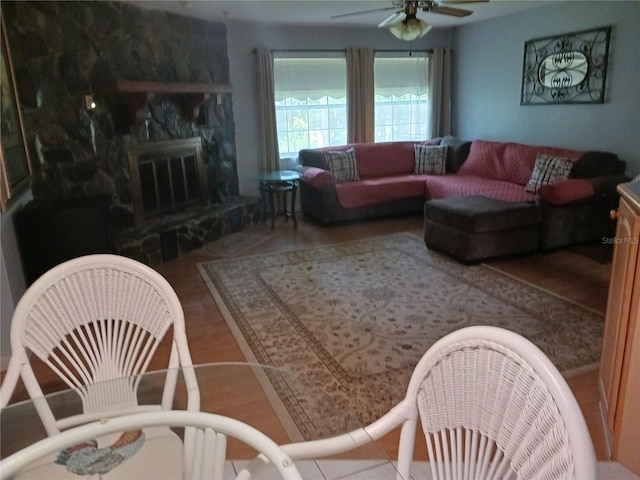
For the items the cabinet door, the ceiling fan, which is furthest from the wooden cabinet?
the ceiling fan

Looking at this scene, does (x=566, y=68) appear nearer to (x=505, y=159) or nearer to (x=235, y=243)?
(x=505, y=159)

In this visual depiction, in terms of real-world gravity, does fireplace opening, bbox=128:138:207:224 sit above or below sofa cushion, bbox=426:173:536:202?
above

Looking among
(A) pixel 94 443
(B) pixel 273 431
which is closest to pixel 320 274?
(B) pixel 273 431

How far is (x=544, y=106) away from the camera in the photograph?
5129mm

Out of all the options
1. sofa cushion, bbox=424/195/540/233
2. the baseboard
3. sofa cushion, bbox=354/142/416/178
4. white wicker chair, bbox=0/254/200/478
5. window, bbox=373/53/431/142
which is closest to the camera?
white wicker chair, bbox=0/254/200/478

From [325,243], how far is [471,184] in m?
1.75

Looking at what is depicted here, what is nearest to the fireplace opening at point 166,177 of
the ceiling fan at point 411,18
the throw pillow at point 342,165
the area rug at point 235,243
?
the area rug at point 235,243

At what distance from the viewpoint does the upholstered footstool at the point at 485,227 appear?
3.79 metres

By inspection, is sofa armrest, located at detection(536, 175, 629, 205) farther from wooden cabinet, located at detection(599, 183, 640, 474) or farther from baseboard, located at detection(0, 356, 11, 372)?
baseboard, located at detection(0, 356, 11, 372)

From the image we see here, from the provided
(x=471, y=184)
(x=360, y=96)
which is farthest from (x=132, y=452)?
(x=360, y=96)

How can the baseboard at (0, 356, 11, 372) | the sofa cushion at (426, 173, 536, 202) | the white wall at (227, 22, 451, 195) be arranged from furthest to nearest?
the white wall at (227, 22, 451, 195) → the sofa cushion at (426, 173, 536, 202) → the baseboard at (0, 356, 11, 372)

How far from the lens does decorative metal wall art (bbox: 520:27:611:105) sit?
445 centimetres

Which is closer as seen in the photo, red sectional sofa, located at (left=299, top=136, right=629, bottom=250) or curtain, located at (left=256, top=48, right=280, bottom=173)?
red sectional sofa, located at (left=299, top=136, right=629, bottom=250)

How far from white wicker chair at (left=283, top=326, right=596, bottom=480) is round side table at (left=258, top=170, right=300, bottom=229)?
4260mm
